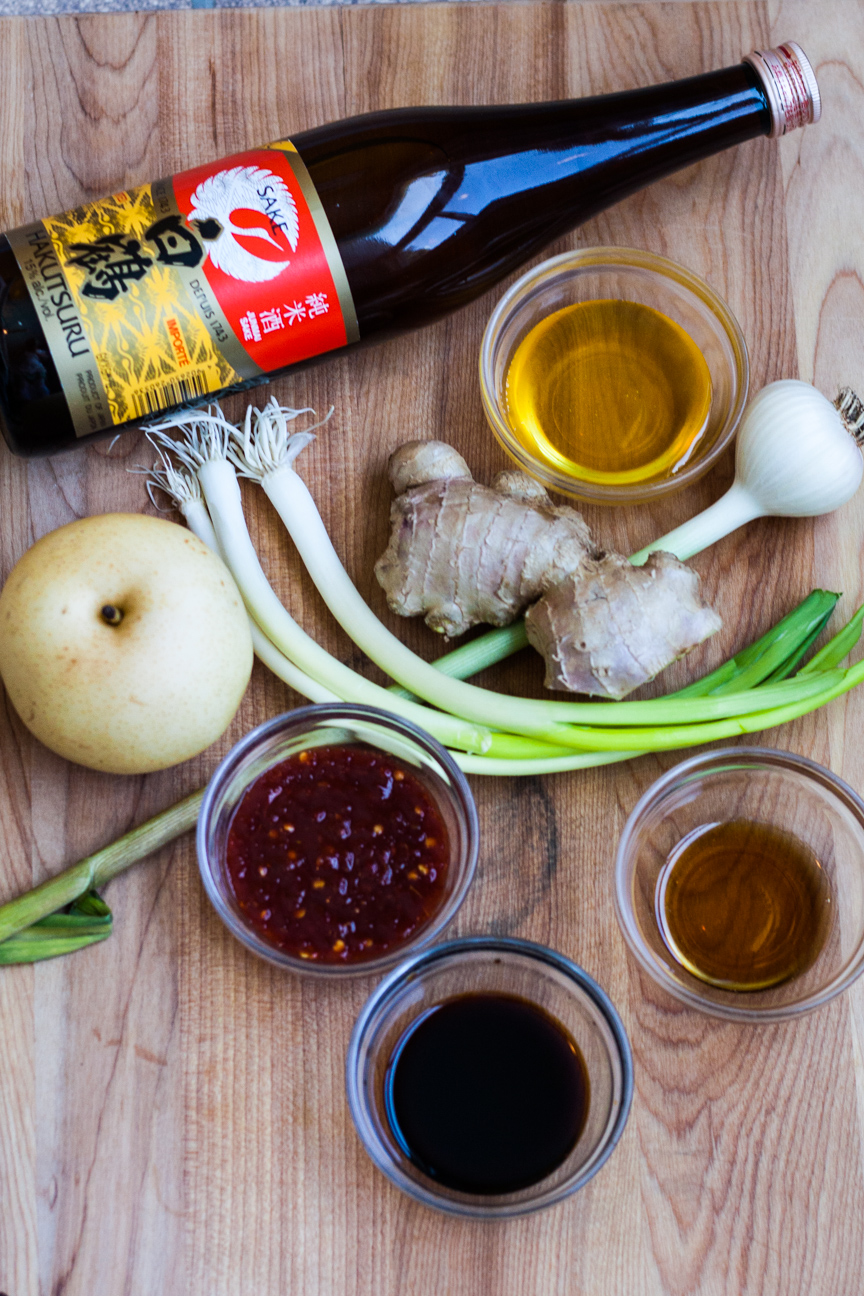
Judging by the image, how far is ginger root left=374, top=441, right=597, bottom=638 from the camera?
111 cm

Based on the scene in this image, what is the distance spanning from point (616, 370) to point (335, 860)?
0.65 meters

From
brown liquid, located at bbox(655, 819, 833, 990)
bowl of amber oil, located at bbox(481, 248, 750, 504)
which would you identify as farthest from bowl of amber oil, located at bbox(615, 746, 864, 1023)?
bowl of amber oil, located at bbox(481, 248, 750, 504)

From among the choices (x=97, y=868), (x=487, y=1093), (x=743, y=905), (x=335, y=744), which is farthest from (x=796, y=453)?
(x=97, y=868)

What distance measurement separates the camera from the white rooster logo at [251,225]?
3.51 ft

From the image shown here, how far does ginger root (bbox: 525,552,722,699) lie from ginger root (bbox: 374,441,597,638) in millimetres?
32

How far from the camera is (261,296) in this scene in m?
1.08

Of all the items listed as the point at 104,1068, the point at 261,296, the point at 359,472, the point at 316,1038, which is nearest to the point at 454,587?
the point at 359,472

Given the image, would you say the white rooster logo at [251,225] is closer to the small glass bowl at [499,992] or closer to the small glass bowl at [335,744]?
the small glass bowl at [335,744]

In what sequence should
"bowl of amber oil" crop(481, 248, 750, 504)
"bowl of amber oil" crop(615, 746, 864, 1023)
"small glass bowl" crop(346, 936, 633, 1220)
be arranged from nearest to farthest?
"small glass bowl" crop(346, 936, 633, 1220)
"bowl of amber oil" crop(615, 746, 864, 1023)
"bowl of amber oil" crop(481, 248, 750, 504)

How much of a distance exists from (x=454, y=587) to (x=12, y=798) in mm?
526

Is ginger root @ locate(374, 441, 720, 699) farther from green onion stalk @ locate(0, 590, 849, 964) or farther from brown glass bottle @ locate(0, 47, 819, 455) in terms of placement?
brown glass bottle @ locate(0, 47, 819, 455)

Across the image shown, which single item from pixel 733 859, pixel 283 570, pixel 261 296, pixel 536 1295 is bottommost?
pixel 536 1295

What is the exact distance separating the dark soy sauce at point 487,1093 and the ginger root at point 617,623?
347mm

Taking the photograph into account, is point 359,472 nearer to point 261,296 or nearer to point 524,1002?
point 261,296
